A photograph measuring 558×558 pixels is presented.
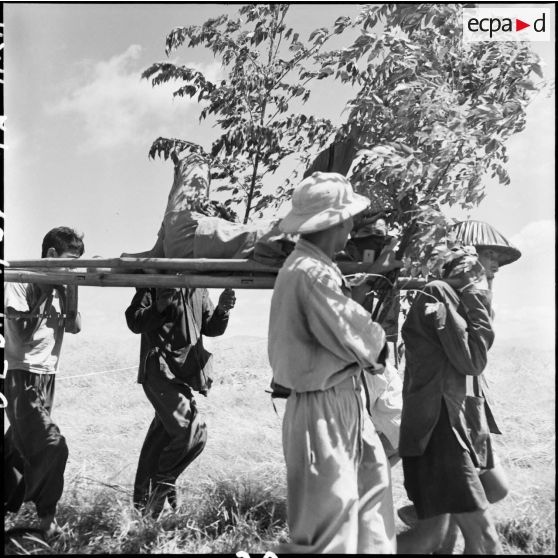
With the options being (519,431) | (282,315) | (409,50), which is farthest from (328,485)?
(519,431)

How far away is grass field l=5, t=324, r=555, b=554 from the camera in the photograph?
4051 mm

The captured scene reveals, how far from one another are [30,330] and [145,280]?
52.1 inches

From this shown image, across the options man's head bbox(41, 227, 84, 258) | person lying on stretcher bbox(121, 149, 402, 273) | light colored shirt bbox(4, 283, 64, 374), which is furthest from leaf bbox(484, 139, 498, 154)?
light colored shirt bbox(4, 283, 64, 374)

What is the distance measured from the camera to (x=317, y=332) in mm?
2945

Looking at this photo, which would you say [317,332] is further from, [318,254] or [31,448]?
[31,448]

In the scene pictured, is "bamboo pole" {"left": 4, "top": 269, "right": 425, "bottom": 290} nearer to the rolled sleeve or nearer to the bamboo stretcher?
the bamboo stretcher

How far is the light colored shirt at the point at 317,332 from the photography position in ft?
9.60

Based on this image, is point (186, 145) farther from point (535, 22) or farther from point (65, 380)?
point (65, 380)

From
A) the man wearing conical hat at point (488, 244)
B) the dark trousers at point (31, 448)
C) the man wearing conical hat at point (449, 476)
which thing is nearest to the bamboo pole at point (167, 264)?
the man wearing conical hat at point (449, 476)

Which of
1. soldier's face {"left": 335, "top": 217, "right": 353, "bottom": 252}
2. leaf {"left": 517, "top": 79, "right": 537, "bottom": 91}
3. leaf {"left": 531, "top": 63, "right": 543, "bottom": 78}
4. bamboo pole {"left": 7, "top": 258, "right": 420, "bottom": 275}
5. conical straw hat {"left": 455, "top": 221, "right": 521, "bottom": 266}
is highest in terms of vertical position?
leaf {"left": 531, "top": 63, "right": 543, "bottom": 78}

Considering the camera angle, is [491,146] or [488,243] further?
[488,243]

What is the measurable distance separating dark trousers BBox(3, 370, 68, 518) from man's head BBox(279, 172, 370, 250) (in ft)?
7.68

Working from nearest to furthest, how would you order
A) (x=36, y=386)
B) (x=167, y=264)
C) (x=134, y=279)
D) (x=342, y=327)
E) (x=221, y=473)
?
(x=342, y=327), (x=167, y=264), (x=134, y=279), (x=36, y=386), (x=221, y=473)

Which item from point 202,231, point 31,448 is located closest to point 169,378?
point 31,448
